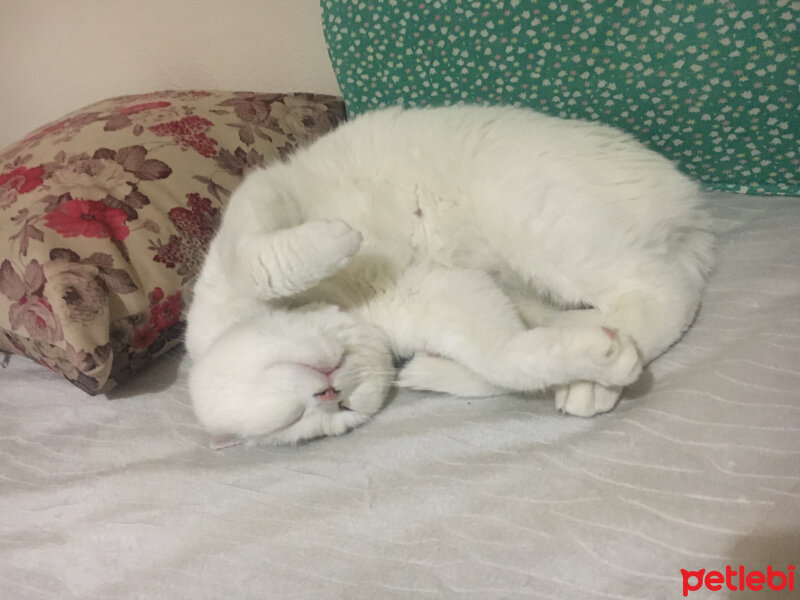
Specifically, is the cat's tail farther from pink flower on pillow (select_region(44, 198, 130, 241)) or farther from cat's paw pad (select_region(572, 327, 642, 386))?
pink flower on pillow (select_region(44, 198, 130, 241))

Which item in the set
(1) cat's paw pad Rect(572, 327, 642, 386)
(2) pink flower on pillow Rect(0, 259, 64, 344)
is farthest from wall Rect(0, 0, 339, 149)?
(1) cat's paw pad Rect(572, 327, 642, 386)

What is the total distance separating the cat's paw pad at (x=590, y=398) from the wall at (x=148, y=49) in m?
1.25

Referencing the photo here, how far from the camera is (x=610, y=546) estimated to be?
2.14ft

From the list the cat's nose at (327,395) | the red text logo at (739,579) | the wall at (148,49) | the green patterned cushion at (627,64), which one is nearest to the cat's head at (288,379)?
the cat's nose at (327,395)

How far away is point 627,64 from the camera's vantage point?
108 centimetres

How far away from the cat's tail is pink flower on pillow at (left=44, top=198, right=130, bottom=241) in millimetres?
651

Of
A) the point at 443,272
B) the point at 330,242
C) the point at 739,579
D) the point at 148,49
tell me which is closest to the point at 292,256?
the point at 330,242

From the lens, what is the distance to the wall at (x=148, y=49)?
1.62 metres

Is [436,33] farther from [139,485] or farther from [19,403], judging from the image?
[19,403]

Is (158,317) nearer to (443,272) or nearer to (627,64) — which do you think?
(443,272)

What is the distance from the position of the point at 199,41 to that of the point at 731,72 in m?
1.46

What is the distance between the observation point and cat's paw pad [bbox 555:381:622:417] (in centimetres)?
83

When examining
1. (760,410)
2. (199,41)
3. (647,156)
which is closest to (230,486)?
(760,410)

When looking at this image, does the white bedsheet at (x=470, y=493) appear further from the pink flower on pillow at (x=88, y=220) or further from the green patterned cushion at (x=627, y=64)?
the pink flower on pillow at (x=88, y=220)
